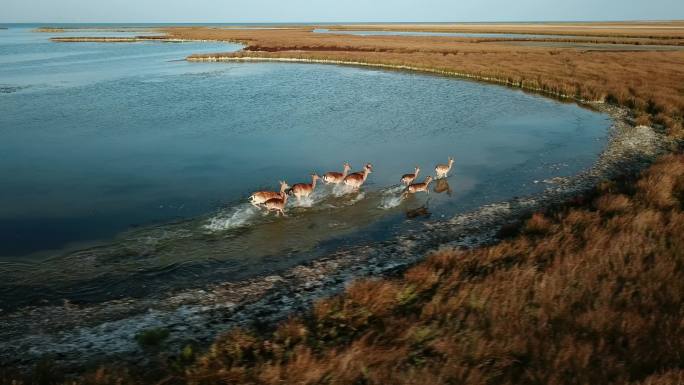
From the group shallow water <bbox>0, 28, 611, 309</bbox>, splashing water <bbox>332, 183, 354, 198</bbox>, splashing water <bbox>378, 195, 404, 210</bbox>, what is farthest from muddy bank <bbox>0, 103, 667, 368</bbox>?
splashing water <bbox>332, 183, 354, 198</bbox>

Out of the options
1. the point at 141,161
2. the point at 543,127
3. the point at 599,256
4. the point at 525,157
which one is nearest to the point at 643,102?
the point at 543,127

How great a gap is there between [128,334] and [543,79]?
1772 inches

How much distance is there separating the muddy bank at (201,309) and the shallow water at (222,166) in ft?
2.29

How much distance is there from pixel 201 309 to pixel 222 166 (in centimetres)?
1158

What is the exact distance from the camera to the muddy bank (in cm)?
820

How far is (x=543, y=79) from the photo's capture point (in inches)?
1761

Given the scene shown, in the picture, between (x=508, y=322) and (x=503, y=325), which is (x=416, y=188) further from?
(x=503, y=325)

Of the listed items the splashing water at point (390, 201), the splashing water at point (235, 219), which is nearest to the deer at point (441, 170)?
the splashing water at point (390, 201)

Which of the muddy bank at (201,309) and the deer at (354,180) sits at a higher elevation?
the deer at (354,180)

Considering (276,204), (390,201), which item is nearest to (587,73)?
(390,201)

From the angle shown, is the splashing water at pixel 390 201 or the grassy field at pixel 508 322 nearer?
the grassy field at pixel 508 322

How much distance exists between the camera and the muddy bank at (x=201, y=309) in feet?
26.9

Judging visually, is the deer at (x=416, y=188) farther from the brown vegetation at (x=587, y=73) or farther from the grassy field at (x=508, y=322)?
the brown vegetation at (x=587, y=73)

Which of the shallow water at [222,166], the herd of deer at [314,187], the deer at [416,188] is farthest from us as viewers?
the deer at [416,188]
